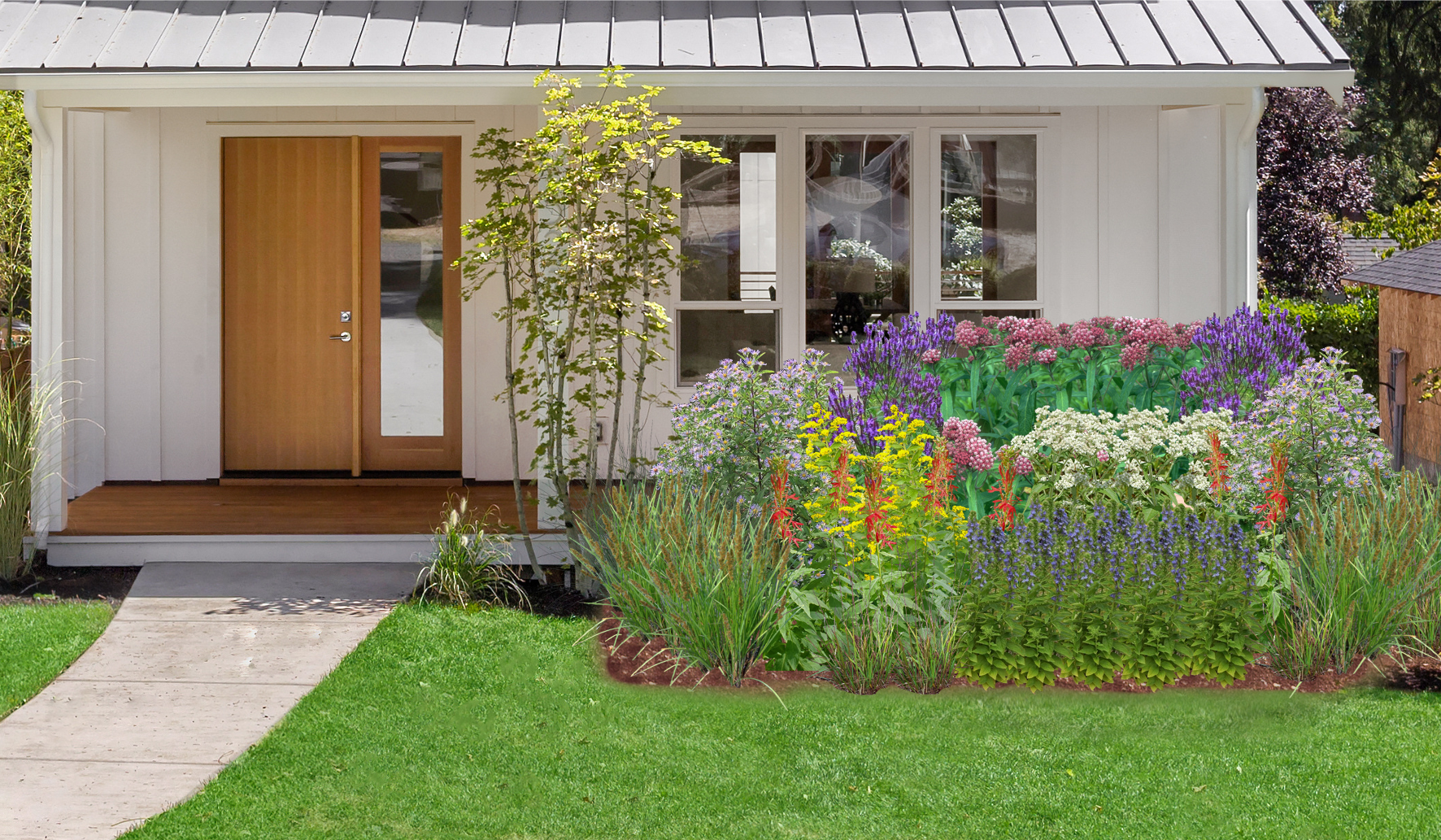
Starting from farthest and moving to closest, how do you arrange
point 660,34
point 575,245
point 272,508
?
point 272,508 → point 660,34 → point 575,245

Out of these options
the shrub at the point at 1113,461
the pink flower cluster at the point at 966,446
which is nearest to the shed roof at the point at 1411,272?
the shrub at the point at 1113,461

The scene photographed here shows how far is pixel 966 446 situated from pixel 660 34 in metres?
2.94

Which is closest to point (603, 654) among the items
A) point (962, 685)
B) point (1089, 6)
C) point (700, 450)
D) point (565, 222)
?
point (700, 450)

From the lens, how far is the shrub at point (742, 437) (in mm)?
6480

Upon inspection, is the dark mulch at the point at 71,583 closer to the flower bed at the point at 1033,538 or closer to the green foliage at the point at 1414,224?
the flower bed at the point at 1033,538

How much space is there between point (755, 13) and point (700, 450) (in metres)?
2.87

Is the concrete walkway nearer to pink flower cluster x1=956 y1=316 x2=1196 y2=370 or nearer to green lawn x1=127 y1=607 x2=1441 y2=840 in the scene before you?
green lawn x1=127 y1=607 x2=1441 y2=840

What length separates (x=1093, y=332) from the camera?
7.40 meters

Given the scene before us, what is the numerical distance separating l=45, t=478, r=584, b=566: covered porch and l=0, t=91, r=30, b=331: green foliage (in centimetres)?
309

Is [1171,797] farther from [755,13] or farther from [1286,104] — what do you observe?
[1286,104]

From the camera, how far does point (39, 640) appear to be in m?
6.32

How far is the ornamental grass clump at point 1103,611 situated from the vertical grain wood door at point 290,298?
533 centimetres

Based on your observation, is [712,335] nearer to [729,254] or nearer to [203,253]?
[729,254]

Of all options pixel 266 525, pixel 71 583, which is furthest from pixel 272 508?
pixel 71 583
